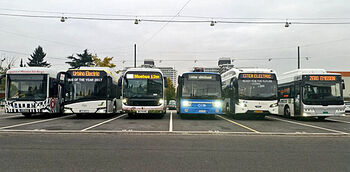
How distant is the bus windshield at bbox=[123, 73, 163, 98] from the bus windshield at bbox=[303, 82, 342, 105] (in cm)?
946

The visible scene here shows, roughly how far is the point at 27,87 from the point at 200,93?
10970mm

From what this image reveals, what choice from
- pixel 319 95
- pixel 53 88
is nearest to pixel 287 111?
pixel 319 95

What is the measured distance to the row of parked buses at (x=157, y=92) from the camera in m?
15.9

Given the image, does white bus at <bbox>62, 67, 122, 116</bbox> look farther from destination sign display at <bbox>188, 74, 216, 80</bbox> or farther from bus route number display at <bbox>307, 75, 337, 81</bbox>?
bus route number display at <bbox>307, 75, 337, 81</bbox>

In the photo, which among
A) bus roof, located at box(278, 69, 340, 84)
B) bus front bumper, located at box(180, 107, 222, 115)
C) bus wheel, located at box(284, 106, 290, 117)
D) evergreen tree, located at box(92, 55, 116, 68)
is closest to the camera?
bus front bumper, located at box(180, 107, 222, 115)

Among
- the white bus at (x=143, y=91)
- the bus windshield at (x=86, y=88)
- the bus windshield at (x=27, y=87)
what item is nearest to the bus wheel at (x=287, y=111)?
the white bus at (x=143, y=91)

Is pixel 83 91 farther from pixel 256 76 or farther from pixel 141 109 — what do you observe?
pixel 256 76

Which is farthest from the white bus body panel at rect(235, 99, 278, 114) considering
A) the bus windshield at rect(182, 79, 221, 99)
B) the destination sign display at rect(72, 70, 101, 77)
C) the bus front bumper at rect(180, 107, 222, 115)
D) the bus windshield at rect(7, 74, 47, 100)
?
the bus windshield at rect(7, 74, 47, 100)

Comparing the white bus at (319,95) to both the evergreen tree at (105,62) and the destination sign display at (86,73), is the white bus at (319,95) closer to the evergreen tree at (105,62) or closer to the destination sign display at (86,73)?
the destination sign display at (86,73)

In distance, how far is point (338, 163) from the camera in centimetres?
583

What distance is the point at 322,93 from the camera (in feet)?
54.2

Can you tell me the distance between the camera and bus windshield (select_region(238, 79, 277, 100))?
1633 cm

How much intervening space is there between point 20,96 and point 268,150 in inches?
595

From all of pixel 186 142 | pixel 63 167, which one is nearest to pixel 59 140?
pixel 63 167
